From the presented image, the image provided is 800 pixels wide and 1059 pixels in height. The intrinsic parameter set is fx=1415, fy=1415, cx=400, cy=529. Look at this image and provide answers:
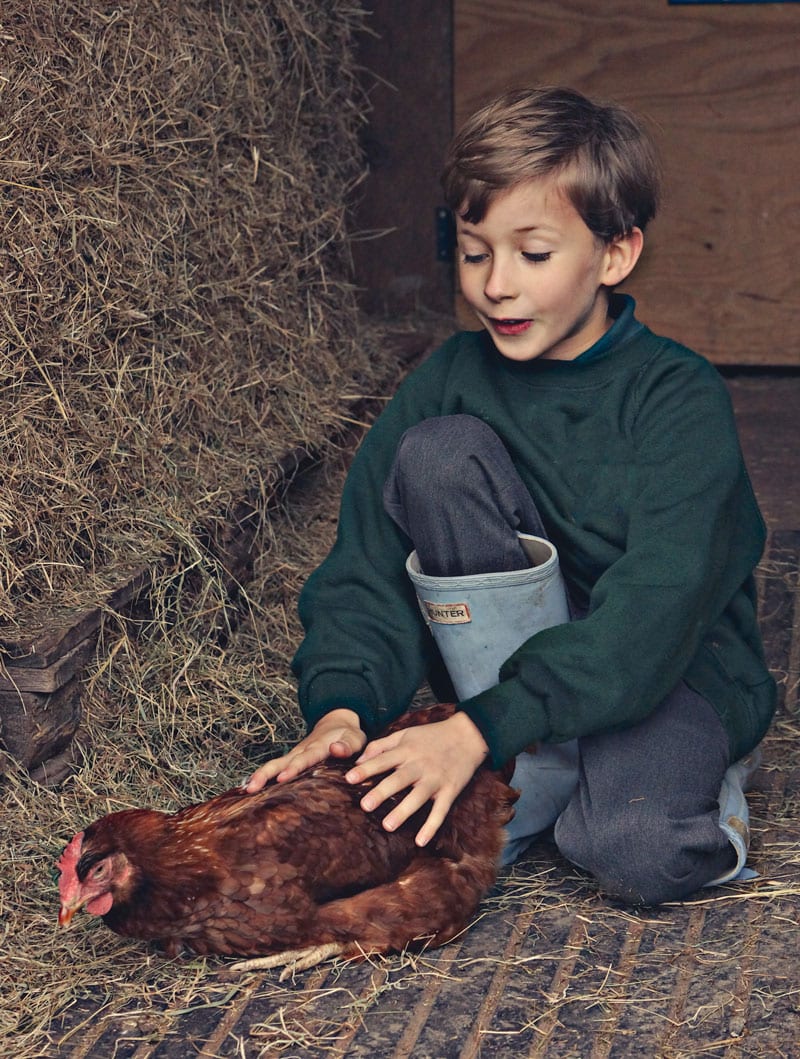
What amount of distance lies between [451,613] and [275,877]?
1.86 ft

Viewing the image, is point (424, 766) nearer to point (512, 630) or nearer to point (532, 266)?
point (512, 630)

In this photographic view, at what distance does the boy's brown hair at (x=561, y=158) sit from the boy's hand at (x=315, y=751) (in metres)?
0.87

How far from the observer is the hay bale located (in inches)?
108

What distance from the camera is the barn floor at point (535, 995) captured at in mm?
1937

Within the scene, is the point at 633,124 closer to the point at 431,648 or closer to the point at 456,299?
the point at 431,648

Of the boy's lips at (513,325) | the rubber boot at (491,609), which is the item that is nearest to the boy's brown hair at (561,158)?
the boy's lips at (513,325)

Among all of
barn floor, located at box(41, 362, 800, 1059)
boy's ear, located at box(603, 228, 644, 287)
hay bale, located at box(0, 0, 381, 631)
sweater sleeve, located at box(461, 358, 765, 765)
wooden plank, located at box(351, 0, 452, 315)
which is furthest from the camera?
wooden plank, located at box(351, 0, 452, 315)

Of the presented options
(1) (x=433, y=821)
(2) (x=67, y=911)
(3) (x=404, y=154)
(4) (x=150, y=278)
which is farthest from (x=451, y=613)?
(3) (x=404, y=154)

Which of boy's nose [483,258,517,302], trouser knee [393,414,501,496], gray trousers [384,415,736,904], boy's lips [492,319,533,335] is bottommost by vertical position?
gray trousers [384,415,736,904]

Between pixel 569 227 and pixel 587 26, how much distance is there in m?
2.90

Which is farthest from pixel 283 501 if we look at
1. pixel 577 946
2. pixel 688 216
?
pixel 688 216

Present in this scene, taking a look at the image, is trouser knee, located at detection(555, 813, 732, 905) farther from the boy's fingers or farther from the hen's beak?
the hen's beak

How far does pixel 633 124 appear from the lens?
8.21 feet

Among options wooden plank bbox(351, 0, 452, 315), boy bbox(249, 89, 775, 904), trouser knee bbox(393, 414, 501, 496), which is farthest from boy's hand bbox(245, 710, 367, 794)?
wooden plank bbox(351, 0, 452, 315)
